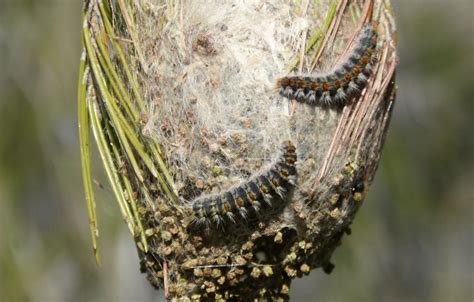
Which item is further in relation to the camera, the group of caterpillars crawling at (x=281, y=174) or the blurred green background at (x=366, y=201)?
the blurred green background at (x=366, y=201)

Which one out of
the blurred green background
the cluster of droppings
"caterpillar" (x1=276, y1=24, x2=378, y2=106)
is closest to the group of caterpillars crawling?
"caterpillar" (x1=276, y1=24, x2=378, y2=106)

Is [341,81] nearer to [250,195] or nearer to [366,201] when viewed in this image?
[250,195]

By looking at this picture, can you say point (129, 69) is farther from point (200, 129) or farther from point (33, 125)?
point (33, 125)

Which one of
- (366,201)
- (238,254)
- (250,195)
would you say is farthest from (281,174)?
(366,201)

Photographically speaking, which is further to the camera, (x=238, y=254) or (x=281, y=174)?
(x=238, y=254)

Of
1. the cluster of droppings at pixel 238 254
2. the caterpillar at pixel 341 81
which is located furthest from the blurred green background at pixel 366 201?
the caterpillar at pixel 341 81

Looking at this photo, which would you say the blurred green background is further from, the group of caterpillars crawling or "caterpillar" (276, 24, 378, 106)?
"caterpillar" (276, 24, 378, 106)

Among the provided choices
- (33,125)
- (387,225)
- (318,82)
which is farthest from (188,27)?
(387,225)

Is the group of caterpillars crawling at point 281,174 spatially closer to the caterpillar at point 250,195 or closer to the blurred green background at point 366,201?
the caterpillar at point 250,195

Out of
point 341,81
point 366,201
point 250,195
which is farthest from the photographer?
point 366,201
